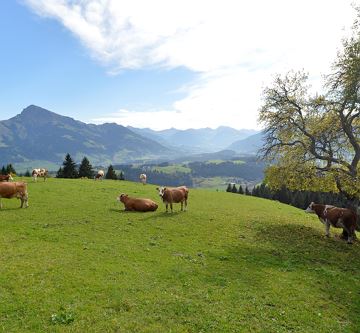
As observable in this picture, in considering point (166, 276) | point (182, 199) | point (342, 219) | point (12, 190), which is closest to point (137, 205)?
point (182, 199)

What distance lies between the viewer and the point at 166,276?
16.7 m

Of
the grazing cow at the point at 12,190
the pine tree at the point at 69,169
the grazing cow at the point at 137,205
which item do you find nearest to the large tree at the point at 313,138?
the grazing cow at the point at 137,205

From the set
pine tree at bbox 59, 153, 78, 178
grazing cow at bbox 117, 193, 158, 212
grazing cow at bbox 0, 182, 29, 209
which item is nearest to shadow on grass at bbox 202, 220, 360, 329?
grazing cow at bbox 117, 193, 158, 212

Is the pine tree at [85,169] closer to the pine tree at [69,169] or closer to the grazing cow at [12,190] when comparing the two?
the pine tree at [69,169]

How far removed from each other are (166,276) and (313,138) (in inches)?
762

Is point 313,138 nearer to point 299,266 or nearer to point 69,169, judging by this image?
point 299,266

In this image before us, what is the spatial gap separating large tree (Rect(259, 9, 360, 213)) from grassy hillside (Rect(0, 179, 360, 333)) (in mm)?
5077

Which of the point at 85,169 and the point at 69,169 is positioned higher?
the point at 85,169

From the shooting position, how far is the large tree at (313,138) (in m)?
27.9

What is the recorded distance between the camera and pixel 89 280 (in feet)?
50.8

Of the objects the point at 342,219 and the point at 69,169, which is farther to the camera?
the point at 69,169

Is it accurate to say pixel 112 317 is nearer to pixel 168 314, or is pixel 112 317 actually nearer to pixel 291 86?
pixel 168 314

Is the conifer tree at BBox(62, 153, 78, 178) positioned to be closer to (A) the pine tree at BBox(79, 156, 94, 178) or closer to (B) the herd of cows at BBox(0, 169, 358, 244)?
(A) the pine tree at BBox(79, 156, 94, 178)

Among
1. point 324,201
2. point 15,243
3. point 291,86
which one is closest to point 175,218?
point 15,243
